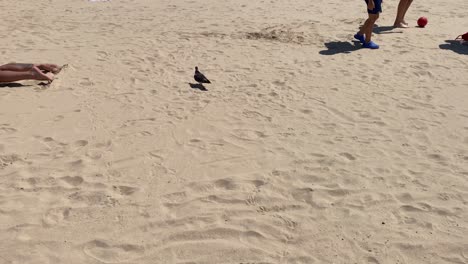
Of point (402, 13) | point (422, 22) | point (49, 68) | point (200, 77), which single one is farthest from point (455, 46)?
point (49, 68)

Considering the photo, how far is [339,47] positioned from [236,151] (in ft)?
13.5

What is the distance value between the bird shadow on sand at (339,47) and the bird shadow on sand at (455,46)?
1453 millimetres

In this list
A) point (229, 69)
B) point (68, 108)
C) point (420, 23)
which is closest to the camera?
point (68, 108)

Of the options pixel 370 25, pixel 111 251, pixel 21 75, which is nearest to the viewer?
pixel 111 251

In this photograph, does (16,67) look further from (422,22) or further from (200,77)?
(422,22)

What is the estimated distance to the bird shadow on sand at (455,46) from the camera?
7465mm

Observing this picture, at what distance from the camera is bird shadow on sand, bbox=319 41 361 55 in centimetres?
746

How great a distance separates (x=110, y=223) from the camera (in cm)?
335

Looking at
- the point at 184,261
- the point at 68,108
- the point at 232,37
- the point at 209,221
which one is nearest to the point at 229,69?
the point at 232,37

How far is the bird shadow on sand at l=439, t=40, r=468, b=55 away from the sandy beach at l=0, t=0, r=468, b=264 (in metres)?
0.02

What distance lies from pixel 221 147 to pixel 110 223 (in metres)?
1.47

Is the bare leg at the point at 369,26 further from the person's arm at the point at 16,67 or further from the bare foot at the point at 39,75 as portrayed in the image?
the person's arm at the point at 16,67

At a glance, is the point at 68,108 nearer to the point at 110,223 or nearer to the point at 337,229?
the point at 110,223

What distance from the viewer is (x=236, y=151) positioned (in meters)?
4.39
